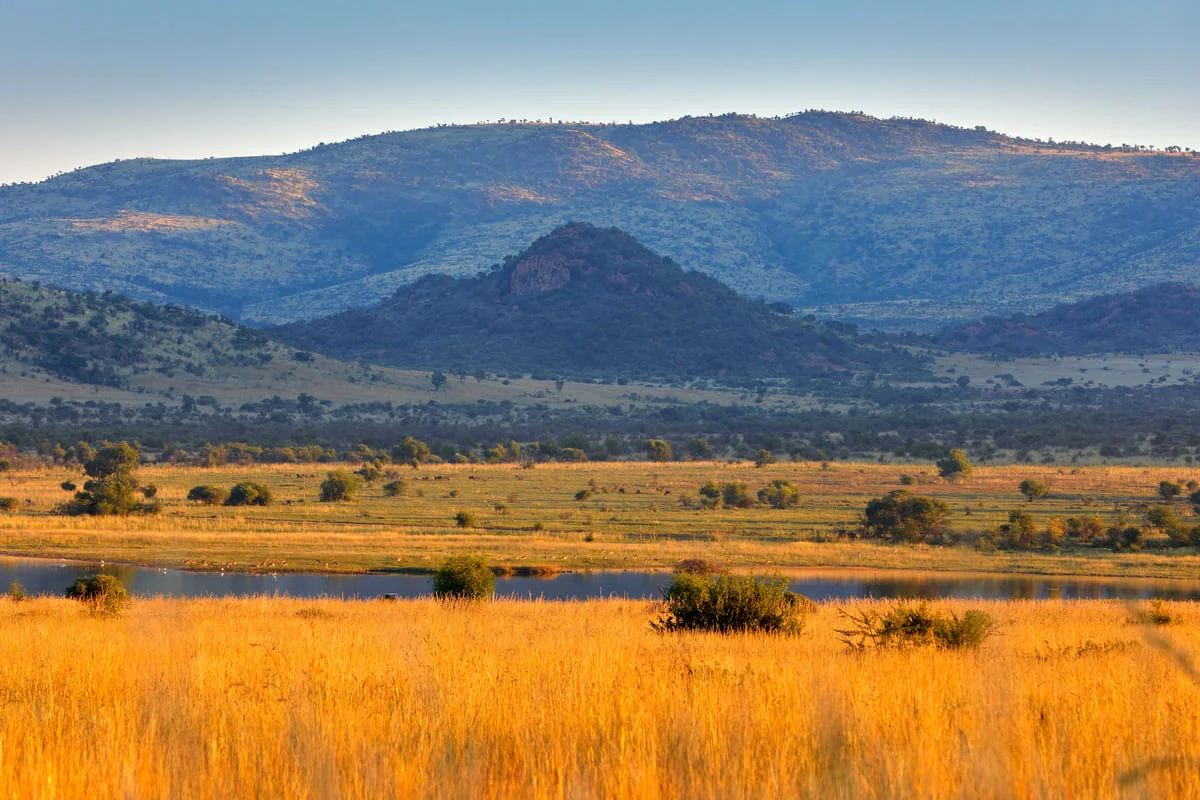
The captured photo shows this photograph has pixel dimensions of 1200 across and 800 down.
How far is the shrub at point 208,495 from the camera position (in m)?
46.0

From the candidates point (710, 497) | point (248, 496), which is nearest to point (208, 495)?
point (248, 496)

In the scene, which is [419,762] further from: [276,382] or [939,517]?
[276,382]

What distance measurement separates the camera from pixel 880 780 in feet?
15.3

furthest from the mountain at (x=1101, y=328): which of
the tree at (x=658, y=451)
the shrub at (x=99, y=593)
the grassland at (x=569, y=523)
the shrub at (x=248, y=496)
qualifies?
the shrub at (x=99, y=593)

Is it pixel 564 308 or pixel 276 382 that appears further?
pixel 564 308

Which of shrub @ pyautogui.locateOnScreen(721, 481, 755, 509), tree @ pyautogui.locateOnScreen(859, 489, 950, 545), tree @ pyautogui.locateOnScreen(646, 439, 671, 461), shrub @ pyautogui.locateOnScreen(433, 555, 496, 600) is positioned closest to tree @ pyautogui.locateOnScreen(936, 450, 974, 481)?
shrub @ pyautogui.locateOnScreen(721, 481, 755, 509)

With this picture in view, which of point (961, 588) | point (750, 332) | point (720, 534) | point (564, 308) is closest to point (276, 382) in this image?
point (564, 308)

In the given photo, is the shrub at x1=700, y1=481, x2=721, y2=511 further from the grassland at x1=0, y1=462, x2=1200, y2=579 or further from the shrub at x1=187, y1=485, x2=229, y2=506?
the shrub at x1=187, y1=485, x2=229, y2=506

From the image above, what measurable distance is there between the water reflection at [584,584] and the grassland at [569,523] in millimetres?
1123

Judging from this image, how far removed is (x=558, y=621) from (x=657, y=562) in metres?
17.3

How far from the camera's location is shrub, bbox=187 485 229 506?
46031mm

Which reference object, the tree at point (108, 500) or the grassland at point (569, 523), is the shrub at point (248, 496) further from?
the tree at point (108, 500)

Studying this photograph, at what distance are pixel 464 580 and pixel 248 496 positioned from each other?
24386 mm

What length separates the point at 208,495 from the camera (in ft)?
151
